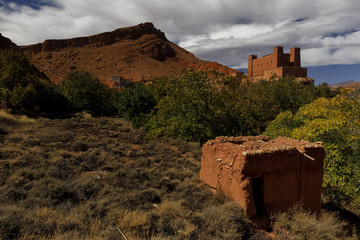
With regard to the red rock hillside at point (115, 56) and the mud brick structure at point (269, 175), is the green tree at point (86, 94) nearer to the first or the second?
the mud brick structure at point (269, 175)

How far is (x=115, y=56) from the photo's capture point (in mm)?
77438

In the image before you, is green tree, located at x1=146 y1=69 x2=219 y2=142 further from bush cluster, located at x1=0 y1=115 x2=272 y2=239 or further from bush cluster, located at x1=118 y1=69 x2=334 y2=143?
bush cluster, located at x1=0 y1=115 x2=272 y2=239

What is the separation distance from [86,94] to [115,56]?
170ft

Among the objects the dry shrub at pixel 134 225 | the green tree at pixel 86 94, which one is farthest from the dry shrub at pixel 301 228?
the green tree at pixel 86 94

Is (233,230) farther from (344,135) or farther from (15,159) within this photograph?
(15,159)

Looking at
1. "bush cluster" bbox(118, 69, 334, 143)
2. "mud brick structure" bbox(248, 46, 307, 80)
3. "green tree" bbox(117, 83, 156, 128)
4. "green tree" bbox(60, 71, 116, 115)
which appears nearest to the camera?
"bush cluster" bbox(118, 69, 334, 143)

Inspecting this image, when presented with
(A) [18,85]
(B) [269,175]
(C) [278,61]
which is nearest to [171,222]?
(B) [269,175]

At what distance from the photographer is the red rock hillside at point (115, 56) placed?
6931 cm

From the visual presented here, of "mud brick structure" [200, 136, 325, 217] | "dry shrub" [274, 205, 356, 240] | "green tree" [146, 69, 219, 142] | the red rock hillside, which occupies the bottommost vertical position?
"dry shrub" [274, 205, 356, 240]

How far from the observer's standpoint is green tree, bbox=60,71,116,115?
99.0ft

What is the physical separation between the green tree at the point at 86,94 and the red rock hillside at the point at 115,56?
3370 centimetres

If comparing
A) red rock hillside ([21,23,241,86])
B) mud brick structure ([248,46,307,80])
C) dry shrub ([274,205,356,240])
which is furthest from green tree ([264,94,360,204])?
red rock hillside ([21,23,241,86])

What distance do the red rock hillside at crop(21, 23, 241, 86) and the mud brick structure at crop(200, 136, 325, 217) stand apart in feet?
195

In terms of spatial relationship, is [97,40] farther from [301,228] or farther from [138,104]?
[301,228]
